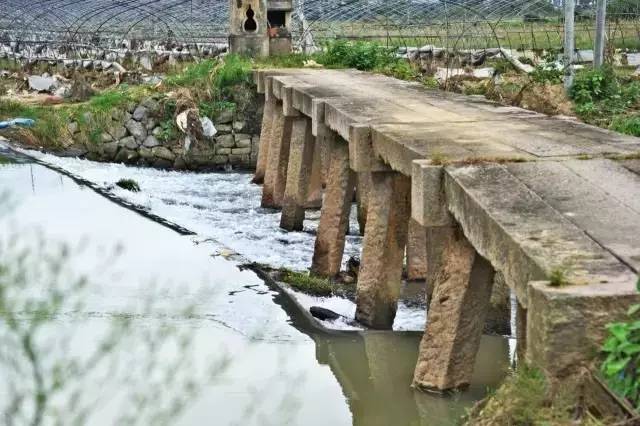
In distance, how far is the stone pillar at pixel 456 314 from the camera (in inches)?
267

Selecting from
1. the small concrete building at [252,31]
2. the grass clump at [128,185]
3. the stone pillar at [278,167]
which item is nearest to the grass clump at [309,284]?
the stone pillar at [278,167]

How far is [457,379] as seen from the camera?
22.9ft

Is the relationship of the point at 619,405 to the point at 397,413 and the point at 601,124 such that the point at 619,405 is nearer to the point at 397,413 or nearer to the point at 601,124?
the point at 397,413

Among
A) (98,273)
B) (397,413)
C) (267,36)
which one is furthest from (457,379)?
(267,36)

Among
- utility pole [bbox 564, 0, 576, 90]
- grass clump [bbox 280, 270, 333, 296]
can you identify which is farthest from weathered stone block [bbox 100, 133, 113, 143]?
grass clump [bbox 280, 270, 333, 296]

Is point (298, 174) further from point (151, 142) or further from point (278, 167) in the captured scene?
point (151, 142)

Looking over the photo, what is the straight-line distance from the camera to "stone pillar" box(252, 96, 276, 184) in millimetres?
17844

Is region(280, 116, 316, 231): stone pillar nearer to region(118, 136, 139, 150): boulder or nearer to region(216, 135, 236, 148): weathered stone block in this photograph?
region(216, 135, 236, 148): weathered stone block

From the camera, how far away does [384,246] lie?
9.34m

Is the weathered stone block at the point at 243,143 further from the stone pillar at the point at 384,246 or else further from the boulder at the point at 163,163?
the stone pillar at the point at 384,246

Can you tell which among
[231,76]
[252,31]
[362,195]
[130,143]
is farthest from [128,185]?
[252,31]

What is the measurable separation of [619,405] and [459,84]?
14807 mm

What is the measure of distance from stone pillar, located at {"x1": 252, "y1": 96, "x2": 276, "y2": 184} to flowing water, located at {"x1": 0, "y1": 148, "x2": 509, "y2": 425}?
13.0 feet

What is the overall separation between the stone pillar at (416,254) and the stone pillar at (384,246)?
183 centimetres
